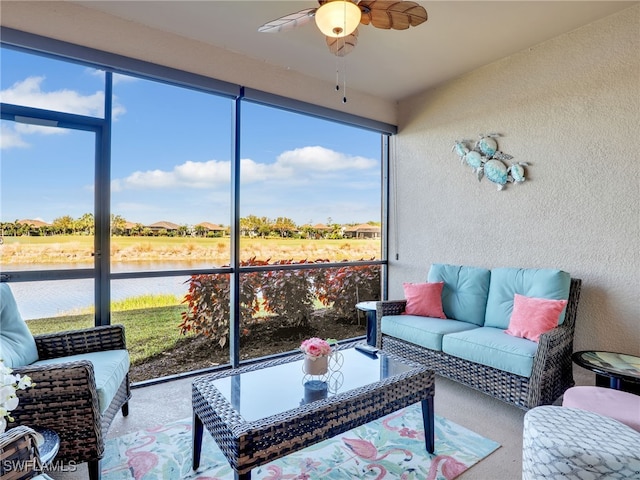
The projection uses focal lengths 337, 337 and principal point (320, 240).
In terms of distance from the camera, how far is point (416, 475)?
5.91 feet

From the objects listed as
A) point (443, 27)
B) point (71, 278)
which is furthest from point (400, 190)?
point (71, 278)

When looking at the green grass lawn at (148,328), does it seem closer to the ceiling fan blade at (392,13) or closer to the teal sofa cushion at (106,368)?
the teal sofa cushion at (106,368)

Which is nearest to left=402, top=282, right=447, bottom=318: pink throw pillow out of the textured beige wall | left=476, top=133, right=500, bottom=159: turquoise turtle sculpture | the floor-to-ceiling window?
the textured beige wall

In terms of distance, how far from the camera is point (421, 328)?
2.97 metres

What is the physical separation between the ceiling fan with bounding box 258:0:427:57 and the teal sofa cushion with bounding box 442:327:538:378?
2227 mm

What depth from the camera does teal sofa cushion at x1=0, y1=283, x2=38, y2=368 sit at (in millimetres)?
1893

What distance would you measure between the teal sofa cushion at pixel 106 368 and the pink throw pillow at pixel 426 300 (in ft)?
8.14

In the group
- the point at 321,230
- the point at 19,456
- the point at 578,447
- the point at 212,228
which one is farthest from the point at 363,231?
the point at 19,456

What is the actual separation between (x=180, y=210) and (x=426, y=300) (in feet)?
8.16

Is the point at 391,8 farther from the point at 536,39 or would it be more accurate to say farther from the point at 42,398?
the point at 42,398

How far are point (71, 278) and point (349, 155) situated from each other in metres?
3.10

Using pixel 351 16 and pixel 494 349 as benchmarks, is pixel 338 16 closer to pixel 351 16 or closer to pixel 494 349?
pixel 351 16

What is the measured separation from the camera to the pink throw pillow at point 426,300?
3.30m

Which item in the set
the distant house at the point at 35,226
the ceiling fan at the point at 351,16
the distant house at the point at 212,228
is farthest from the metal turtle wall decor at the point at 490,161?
the distant house at the point at 35,226
